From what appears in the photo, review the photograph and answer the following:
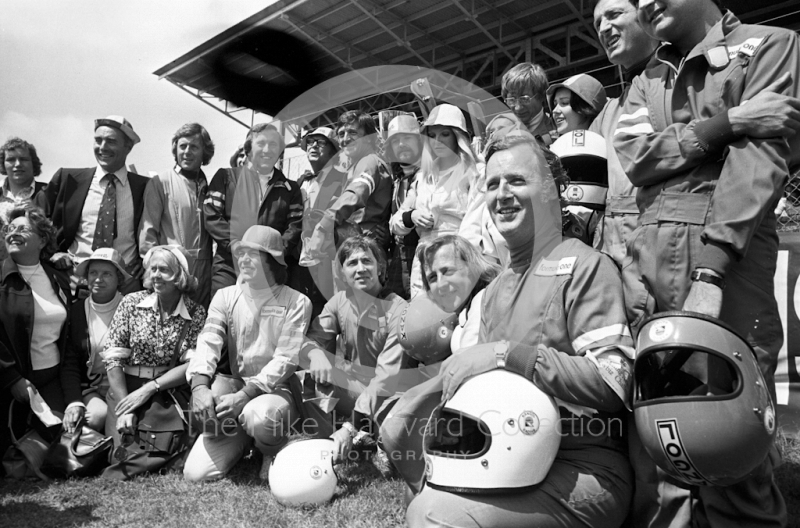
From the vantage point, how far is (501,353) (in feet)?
7.37

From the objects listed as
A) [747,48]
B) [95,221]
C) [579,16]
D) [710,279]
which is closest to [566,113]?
[747,48]

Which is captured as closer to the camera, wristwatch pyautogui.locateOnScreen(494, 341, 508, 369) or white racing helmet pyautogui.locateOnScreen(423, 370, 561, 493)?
white racing helmet pyautogui.locateOnScreen(423, 370, 561, 493)

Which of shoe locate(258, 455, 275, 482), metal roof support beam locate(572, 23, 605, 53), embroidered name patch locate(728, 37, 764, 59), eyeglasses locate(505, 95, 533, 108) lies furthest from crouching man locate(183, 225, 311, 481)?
metal roof support beam locate(572, 23, 605, 53)

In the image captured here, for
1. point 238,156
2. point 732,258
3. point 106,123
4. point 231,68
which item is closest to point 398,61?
point 231,68

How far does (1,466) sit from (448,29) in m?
13.4

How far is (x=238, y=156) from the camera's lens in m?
6.84

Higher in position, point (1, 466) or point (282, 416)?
point (282, 416)

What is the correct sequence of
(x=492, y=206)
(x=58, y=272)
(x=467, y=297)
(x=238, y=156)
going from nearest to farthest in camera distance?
(x=492, y=206) → (x=467, y=297) → (x=58, y=272) → (x=238, y=156)

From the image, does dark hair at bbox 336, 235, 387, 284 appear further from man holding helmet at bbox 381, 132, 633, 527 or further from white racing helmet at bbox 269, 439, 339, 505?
man holding helmet at bbox 381, 132, 633, 527

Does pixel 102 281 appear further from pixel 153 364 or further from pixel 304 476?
pixel 304 476

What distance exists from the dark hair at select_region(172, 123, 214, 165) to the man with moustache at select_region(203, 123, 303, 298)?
1.54 ft

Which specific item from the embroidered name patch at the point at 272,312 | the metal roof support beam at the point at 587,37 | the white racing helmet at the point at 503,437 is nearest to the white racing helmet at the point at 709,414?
the white racing helmet at the point at 503,437

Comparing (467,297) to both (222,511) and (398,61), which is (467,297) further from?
(398,61)

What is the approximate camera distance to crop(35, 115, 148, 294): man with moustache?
5.58 m
